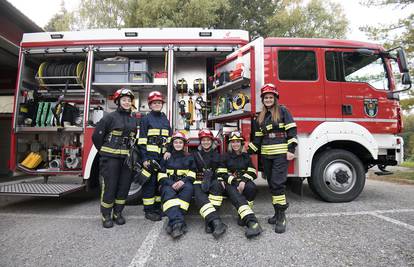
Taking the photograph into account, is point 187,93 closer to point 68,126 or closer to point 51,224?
point 68,126

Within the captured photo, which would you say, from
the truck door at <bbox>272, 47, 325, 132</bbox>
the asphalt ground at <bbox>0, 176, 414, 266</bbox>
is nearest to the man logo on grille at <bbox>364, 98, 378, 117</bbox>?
the truck door at <bbox>272, 47, 325, 132</bbox>

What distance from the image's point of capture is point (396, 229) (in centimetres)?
276

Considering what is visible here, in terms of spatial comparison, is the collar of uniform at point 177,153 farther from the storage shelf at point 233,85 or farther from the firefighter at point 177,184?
the storage shelf at point 233,85

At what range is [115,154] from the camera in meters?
3.04

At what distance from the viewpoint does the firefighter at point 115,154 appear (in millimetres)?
3010

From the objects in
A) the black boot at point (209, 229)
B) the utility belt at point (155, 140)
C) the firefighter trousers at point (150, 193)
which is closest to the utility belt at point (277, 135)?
the black boot at point (209, 229)

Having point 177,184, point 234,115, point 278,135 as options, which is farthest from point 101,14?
point 278,135

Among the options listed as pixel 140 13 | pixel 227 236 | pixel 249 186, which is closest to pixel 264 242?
pixel 227 236

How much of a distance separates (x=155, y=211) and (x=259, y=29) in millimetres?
14524

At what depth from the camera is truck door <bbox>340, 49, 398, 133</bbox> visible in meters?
3.74

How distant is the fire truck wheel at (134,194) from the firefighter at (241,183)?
161 centimetres

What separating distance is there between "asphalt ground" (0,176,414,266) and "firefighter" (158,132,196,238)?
19 centimetres

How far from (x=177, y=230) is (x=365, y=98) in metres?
3.58

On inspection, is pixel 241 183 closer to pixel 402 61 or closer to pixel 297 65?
pixel 297 65
